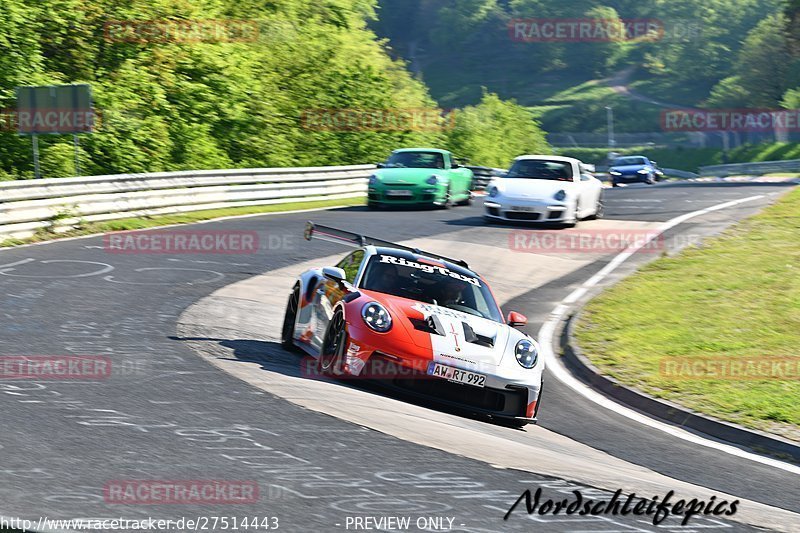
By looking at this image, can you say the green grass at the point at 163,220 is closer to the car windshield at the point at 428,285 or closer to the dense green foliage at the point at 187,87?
the dense green foliage at the point at 187,87

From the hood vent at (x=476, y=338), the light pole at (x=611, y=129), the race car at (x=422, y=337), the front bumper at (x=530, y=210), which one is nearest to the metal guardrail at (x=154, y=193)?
the front bumper at (x=530, y=210)

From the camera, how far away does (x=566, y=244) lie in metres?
21.3

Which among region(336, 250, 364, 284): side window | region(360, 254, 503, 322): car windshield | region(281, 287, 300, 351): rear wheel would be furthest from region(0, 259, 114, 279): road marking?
region(360, 254, 503, 322): car windshield

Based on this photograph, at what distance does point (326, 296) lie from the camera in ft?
33.1

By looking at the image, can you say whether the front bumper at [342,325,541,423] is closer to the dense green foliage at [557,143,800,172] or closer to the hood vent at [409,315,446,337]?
the hood vent at [409,315,446,337]

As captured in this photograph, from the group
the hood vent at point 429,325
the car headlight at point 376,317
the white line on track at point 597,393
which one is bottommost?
the white line on track at point 597,393

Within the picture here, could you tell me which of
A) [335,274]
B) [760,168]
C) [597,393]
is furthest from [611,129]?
[335,274]

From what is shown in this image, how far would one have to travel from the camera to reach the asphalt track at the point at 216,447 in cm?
539

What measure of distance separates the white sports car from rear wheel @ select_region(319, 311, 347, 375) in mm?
13440

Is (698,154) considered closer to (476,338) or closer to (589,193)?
(589,193)

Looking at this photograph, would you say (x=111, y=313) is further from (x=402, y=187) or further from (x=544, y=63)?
(x=544, y=63)

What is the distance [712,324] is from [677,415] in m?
4.60

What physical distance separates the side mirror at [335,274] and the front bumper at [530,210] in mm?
12798

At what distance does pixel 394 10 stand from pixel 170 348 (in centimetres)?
18070
